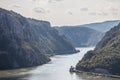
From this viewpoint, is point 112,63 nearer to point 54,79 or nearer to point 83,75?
point 83,75

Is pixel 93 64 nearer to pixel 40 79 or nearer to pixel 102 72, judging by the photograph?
pixel 102 72

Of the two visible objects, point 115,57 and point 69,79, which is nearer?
point 69,79

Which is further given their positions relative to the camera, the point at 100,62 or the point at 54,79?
the point at 100,62

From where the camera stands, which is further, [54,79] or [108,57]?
[108,57]

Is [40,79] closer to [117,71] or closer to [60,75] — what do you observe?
[60,75]

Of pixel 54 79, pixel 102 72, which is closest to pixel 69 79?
pixel 54 79

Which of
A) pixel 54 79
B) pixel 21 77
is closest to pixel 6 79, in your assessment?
pixel 21 77
